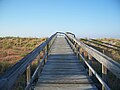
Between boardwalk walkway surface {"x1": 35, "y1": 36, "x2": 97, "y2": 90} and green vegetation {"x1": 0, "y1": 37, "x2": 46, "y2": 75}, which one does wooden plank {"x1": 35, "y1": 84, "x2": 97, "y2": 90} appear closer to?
boardwalk walkway surface {"x1": 35, "y1": 36, "x2": 97, "y2": 90}

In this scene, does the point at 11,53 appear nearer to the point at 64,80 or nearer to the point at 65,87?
the point at 64,80

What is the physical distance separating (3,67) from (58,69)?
16.5 ft

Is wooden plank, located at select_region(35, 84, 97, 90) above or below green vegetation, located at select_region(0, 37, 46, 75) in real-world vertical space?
above

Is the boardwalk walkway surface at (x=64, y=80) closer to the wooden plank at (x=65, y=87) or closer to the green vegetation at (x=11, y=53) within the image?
the wooden plank at (x=65, y=87)

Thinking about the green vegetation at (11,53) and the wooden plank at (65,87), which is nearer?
the wooden plank at (65,87)

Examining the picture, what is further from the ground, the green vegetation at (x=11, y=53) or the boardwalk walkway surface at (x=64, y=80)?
the boardwalk walkway surface at (x=64, y=80)

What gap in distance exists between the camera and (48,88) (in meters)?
5.18

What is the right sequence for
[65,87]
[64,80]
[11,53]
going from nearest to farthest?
[65,87] → [64,80] → [11,53]

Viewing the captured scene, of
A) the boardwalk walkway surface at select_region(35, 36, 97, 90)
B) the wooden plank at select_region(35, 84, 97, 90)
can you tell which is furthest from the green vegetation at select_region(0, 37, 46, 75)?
the wooden plank at select_region(35, 84, 97, 90)

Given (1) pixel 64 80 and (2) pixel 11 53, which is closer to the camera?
(1) pixel 64 80

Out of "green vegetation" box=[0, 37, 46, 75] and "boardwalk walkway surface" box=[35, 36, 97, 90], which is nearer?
"boardwalk walkway surface" box=[35, 36, 97, 90]

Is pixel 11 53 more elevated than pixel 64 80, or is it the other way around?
pixel 64 80

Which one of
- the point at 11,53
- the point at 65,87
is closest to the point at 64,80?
the point at 65,87

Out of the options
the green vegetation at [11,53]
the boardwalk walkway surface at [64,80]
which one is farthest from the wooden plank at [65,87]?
the green vegetation at [11,53]
